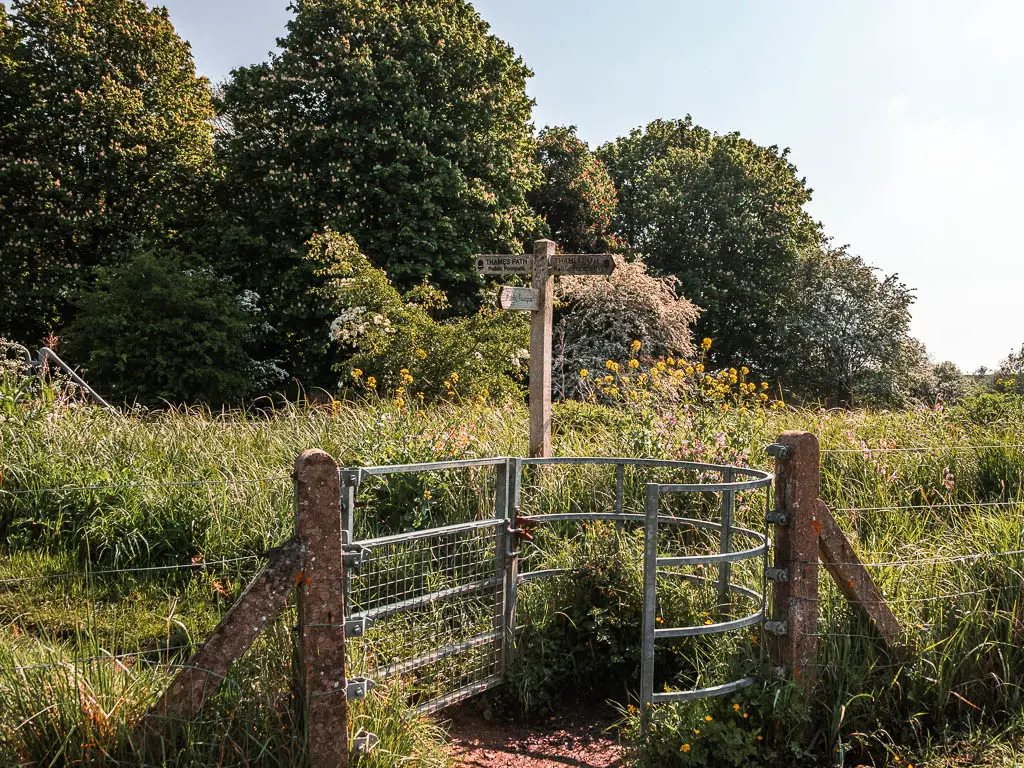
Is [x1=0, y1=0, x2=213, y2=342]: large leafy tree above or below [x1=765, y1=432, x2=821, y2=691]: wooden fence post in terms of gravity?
above

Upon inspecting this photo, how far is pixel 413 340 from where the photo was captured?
12.8 meters

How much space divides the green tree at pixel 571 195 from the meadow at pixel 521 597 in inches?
617

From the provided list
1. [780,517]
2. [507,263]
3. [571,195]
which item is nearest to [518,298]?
[507,263]

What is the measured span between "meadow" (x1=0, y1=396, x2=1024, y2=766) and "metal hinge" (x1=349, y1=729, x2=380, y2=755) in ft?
0.16

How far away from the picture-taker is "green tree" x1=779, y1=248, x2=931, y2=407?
22.8m

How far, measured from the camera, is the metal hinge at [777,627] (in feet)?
12.1

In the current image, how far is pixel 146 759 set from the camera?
111 inches

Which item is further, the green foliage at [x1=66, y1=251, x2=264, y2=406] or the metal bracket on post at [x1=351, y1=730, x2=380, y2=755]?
the green foliage at [x1=66, y1=251, x2=264, y2=406]

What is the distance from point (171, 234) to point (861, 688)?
727 inches

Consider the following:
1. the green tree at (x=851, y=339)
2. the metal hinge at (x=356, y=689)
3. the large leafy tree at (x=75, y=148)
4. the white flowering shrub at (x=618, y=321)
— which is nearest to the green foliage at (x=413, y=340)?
the white flowering shrub at (x=618, y=321)

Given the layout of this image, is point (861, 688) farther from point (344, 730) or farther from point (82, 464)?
point (82, 464)

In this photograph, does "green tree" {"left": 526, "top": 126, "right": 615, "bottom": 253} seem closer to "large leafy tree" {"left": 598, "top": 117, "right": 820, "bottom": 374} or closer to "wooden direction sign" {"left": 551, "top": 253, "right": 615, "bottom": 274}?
"large leafy tree" {"left": 598, "top": 117, "right": 820, "bottom": 374}

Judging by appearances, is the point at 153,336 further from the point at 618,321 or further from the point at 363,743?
the point at 363,743

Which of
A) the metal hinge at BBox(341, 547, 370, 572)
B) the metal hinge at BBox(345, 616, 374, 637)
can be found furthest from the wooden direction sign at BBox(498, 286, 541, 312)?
the metal hinge at BBox(345, 616, 374, 637)
